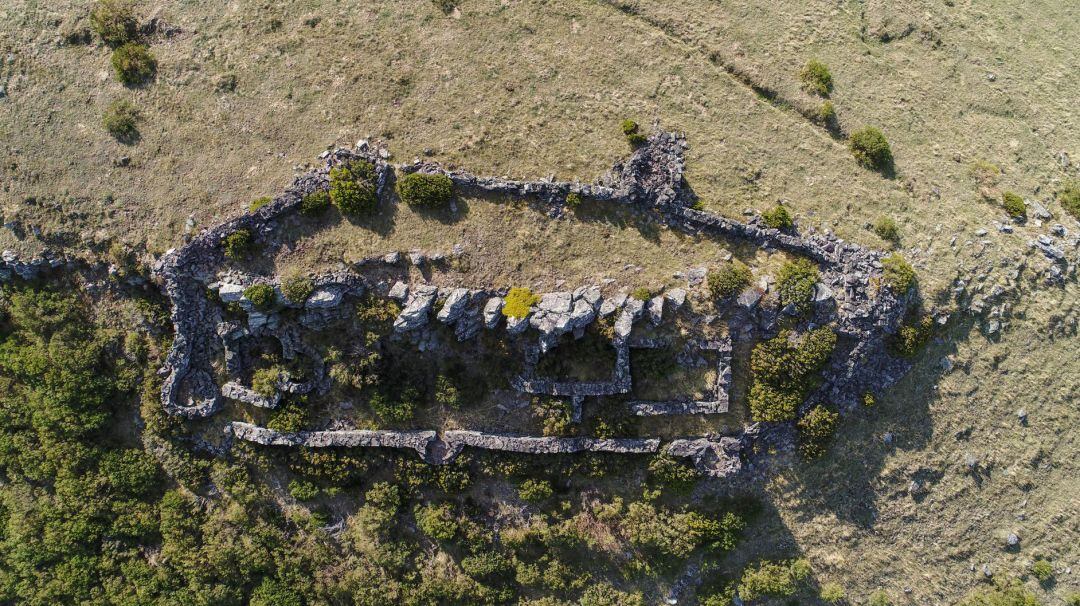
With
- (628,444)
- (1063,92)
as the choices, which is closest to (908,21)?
(1063,92)

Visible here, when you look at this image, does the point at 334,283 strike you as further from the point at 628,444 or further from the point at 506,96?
the point at 628,444

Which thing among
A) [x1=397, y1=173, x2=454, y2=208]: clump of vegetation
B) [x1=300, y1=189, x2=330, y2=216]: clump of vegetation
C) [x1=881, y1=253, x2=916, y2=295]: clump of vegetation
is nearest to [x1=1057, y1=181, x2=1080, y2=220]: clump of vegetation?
[x1=881, y1=253, x2=916, y2=295]: clump of vegetation

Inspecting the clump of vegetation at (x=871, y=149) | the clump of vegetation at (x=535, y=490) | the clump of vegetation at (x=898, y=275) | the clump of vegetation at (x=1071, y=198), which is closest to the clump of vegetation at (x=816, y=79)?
the clump of vegetation at (x=871, y=149)

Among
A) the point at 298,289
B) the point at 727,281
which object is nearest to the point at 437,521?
the point at 298,289

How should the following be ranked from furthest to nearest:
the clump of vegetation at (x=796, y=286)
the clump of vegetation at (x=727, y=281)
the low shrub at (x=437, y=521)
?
the low shrub at (x=437, y=521), the clump of vegetation at (x=796, y=286), the clump of vegetation at (x=727, y=281)

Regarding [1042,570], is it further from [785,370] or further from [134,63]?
[134,63]

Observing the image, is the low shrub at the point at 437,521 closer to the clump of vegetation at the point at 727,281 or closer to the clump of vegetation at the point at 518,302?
the clump of vegetation at the point at 518,302

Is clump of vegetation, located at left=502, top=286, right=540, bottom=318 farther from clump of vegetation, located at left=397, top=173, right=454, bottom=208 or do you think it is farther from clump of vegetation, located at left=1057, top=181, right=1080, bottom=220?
clump of vegetation, located at left=1057, top=181, right=1080, bottom=220
